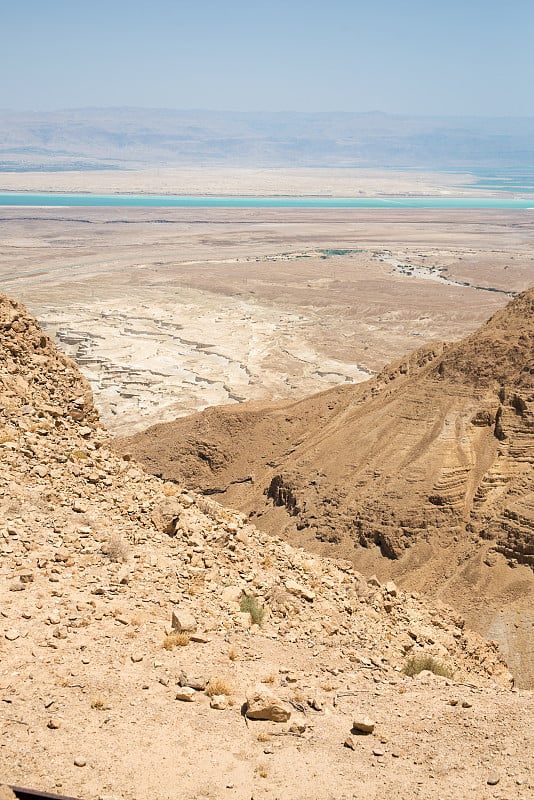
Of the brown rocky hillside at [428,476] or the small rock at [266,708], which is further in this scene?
the brown rocky hillside at [428,476]

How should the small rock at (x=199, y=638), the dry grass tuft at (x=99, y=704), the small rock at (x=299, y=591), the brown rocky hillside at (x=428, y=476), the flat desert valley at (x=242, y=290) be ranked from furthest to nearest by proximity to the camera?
1. the flat desert valley at (x=242, y=290)
2. the brown rocky hillside at (x=428, y=476)
3. the small rock at (x=299, y=591)
4. the small rock at (x=199, y=638)
5. the dry grass tuft at (x=99, y=704)

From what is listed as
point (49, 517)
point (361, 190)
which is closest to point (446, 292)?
point (49, 517)

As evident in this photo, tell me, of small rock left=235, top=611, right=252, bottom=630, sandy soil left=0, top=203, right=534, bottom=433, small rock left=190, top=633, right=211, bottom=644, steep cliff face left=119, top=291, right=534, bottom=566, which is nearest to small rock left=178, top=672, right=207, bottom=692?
small rock left=190, top=633, right=211, bottom=644

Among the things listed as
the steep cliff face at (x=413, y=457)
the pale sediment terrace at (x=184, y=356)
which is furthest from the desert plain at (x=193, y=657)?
the pale sediment terrace at (x=184, y=356)

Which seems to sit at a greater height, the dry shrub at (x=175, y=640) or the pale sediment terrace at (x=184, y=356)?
the dry shrub at (x=175, y=640)

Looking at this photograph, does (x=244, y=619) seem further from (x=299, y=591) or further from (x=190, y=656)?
(x=299, y=591)

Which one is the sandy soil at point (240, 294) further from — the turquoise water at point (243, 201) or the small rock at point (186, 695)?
the small rock at point (186, 695)

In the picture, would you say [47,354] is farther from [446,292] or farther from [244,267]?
[244,267]

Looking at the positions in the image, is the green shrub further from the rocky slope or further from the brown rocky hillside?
the brown rocky hillside

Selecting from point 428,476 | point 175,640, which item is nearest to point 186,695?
point 175,640
